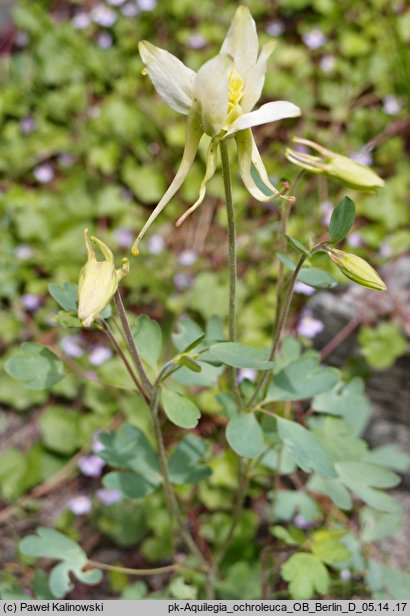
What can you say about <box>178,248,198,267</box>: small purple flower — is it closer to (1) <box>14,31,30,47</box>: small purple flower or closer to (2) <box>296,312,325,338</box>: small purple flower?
(2) <box>296,312,325,338</box>: small purple flower

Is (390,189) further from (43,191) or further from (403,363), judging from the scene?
(43,191)

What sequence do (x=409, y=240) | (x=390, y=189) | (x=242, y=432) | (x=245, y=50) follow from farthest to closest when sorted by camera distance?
(x=390, y=189) → (x=409, y=240) → (x=242, y=432) → (x=245, y=50)

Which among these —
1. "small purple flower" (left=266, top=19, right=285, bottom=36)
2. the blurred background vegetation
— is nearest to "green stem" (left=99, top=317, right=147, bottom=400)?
the blurred background vegetation

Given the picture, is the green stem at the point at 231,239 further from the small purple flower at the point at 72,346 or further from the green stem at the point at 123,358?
the small purple flower at the point at 72,346

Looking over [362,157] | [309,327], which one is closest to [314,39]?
[362,157]

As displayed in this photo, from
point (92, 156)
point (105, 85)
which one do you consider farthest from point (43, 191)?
point (105, 85)

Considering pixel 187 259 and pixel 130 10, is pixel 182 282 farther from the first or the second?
pixel 130 10

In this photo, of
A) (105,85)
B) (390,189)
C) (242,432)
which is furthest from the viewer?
(105,85)
